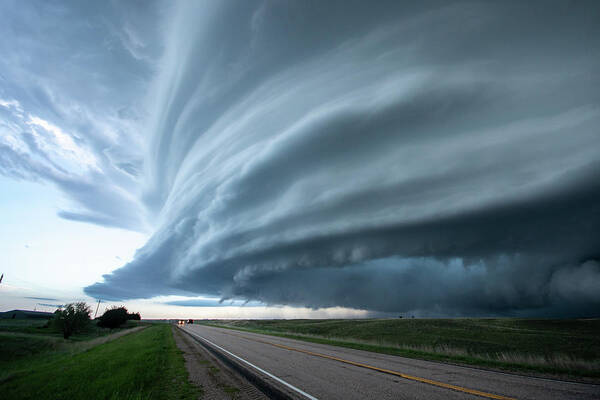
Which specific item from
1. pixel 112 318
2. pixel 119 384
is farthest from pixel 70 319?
pixel 119 384

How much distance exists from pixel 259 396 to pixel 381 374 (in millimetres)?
4784

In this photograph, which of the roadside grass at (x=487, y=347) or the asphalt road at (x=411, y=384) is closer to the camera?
the asphalt road at (x=411, y=384)

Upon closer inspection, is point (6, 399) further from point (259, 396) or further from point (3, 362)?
point (3, 362)

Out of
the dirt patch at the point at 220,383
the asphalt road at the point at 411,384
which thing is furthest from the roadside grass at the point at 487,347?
the dirt patch at the point at 220,383

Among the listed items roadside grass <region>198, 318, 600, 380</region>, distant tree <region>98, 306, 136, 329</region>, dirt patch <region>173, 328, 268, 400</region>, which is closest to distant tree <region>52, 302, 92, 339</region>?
distant tree <region>98, 306, 136, 329</region>

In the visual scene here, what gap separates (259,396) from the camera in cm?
818

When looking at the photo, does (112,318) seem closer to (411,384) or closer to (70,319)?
(70,319)

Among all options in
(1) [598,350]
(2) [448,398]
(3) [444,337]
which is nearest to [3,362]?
(2) [448,398]

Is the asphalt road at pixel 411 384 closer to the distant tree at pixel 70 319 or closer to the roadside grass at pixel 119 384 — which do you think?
the roadside grass at pixel 119 384

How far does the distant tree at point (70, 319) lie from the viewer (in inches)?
2315

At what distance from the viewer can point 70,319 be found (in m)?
59.5

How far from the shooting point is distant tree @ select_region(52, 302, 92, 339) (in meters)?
58.8

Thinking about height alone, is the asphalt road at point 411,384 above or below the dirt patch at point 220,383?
above

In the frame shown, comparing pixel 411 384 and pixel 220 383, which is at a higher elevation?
pixel 411 384
